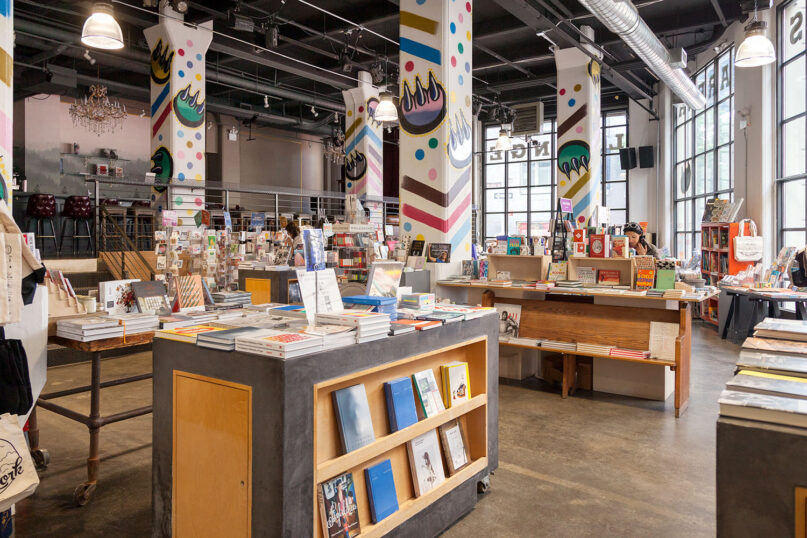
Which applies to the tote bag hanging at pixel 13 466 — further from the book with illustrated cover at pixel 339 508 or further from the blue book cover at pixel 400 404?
the blue book cover at pixel 400 404

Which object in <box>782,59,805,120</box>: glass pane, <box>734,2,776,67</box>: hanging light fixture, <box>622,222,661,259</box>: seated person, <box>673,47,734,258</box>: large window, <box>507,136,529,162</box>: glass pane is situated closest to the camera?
<box>734,2,776,67</box>: hanging light fixture

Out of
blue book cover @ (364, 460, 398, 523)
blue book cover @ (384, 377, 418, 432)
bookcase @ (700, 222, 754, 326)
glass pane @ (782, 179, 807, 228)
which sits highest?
glass pane @ (782, 179, 807, 228)

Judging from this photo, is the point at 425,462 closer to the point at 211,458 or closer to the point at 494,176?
the point at 211,458

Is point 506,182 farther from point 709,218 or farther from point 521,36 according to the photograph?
point 709,218

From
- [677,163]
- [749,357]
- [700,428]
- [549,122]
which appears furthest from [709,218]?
[749,357]

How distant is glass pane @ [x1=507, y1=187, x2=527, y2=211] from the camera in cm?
1734

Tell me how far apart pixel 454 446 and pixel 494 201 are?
15382mm

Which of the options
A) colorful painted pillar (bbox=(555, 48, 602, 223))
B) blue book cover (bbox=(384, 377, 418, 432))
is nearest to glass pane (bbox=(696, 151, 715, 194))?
colorful painted pillar (bbox=(555, 48, 602, 223))

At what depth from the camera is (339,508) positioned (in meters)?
2.34

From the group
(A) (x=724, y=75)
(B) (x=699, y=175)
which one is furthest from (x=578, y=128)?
(B) (x=699, y=175)

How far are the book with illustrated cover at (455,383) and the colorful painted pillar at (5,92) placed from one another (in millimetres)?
2848

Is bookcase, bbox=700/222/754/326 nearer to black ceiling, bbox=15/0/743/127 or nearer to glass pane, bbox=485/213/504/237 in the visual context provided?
black ceiling, bbox=15/0/743/127

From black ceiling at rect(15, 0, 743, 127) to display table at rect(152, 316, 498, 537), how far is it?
690cm

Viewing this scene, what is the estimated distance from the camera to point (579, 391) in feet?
18.2
